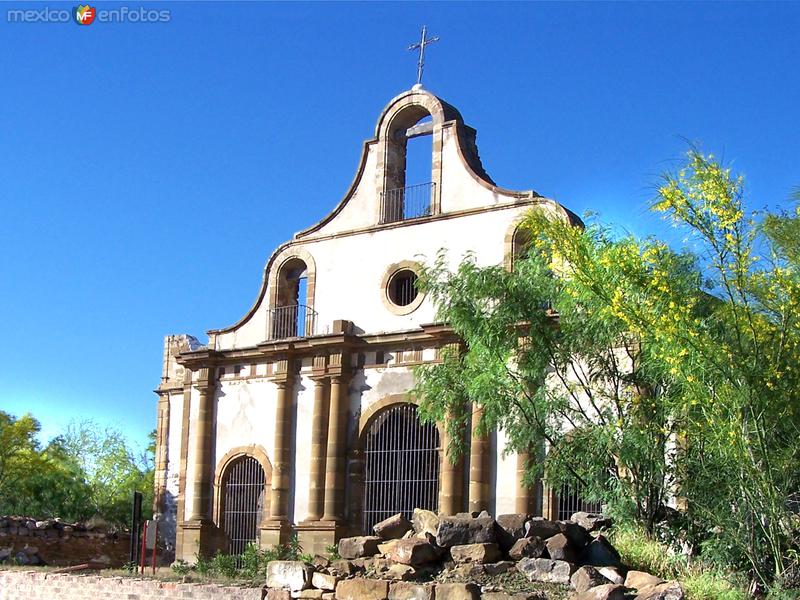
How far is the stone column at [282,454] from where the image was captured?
27.8 m

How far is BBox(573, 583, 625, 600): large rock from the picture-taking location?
651 inches

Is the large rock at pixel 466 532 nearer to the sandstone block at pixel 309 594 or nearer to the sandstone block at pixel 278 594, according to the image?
the sandstone block at pixel 309 594

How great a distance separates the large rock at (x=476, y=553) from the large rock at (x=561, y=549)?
798 millimetres

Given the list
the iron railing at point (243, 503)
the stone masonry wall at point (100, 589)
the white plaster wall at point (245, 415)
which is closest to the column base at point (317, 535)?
the iron railing at point (243, 503)

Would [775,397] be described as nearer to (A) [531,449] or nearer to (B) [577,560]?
(B) [577,560]

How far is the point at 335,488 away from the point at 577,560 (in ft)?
30.8

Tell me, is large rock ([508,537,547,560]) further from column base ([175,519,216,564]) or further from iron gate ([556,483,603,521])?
column base ([175,519,216,564])

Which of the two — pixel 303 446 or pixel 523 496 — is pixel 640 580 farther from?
pixel 303 446

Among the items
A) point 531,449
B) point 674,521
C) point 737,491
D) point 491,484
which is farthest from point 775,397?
point 491,484

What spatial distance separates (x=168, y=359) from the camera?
32.7 meters

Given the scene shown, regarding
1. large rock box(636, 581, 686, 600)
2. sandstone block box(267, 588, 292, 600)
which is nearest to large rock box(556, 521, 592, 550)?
large rock box(636, 581, 686, 600)

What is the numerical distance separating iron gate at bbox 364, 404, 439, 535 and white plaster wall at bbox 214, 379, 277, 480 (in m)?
2.69

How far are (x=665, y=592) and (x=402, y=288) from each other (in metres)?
12.7

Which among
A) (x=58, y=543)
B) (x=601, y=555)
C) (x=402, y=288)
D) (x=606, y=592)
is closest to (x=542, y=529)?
(x=601, y=555)
